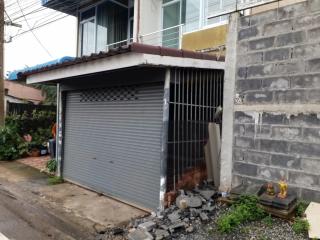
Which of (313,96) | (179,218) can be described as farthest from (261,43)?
(179,218)

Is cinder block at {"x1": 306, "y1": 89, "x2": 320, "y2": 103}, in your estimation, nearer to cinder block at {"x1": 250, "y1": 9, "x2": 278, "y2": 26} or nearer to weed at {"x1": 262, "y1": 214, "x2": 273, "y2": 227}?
cinder block at {"x1": 250, "y1": 9, "x2": 278, "y2": 26}

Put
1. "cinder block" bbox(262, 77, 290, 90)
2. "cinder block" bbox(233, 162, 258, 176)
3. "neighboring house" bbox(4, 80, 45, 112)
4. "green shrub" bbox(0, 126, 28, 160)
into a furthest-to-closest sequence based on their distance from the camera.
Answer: "neighboring house" bbox(4, 80, 45, 112)
"green shrub" bbox(0, 126, 28, 160)
"cinder block" bbox(233, 162, 258, 176)
"cinder block" bbox(262, 77, 290, 90)

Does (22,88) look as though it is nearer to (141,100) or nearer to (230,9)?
(141,100)

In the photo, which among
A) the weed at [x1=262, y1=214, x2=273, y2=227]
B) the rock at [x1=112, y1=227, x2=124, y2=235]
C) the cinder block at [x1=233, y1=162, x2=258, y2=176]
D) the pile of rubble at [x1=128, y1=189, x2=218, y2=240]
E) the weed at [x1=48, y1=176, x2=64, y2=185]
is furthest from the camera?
the weed at [x1=48, y1=176, x2=64, y2=185]

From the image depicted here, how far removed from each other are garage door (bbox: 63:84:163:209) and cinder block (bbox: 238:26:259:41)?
1.83 meters

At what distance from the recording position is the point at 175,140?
253 inches

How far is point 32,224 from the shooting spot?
5957 mm

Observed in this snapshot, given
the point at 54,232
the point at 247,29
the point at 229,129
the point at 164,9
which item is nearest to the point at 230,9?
the point at 247,29

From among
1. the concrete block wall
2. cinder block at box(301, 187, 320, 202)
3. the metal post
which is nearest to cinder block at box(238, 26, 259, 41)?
the concrete block wall

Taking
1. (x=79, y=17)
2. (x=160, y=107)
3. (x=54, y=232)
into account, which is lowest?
(x=54, y=232)

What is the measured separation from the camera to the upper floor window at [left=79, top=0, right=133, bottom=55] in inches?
502

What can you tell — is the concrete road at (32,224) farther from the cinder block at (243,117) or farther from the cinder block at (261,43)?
the cinder block at (261,43)

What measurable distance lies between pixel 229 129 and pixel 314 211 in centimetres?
184

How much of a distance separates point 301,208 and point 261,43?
8.30 ft
